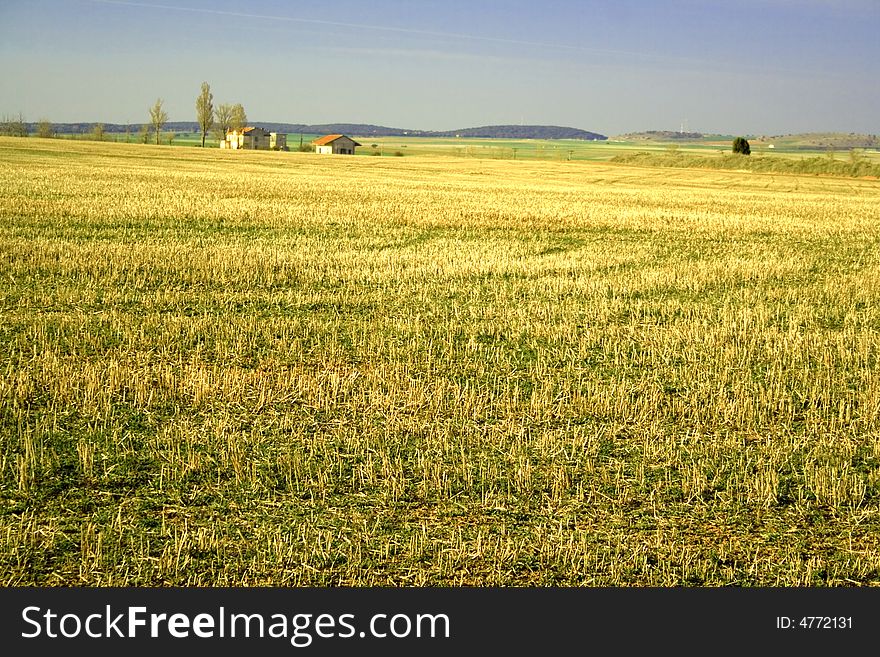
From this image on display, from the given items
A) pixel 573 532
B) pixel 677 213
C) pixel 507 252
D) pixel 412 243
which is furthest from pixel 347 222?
pixel 573 532

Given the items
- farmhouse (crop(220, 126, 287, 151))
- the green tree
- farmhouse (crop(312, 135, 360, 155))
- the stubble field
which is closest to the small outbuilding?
farmhouse (crop(220, 126, 287, 151))

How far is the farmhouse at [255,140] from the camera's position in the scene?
489 feet

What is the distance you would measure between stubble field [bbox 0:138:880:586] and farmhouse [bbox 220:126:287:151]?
132729 mm

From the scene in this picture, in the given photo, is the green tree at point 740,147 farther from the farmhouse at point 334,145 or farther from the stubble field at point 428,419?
the stubble field at point 428,419

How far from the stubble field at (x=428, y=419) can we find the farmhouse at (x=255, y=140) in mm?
132729

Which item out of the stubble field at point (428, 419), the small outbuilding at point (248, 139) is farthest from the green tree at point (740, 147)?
the stubble field at point (428, 419)

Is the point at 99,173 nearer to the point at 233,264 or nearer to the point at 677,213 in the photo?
the point at 677,213

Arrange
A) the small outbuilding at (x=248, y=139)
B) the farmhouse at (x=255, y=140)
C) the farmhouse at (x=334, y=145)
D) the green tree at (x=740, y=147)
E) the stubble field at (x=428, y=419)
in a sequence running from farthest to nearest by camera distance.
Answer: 1. the farmhouse at (x=255, y=140)
2. the small outbuilding at (x=248, y=139)
3. the farmhouse at (x=334, y=145)
4. the green tree at (x=740, y=147)
5. the stubble field at (x=428, y=419)

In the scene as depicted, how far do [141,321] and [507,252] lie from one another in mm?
11095

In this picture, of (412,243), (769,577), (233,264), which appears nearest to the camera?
(769,577)

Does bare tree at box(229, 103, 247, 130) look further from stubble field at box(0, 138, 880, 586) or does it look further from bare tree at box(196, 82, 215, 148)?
stubble field at box(0, 138, 880, 586)

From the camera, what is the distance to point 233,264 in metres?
18.9

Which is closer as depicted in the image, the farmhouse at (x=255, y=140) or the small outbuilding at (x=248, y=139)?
the small outbuilding at (x=248, y=139)

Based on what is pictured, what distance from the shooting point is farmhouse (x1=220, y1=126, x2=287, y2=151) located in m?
149
